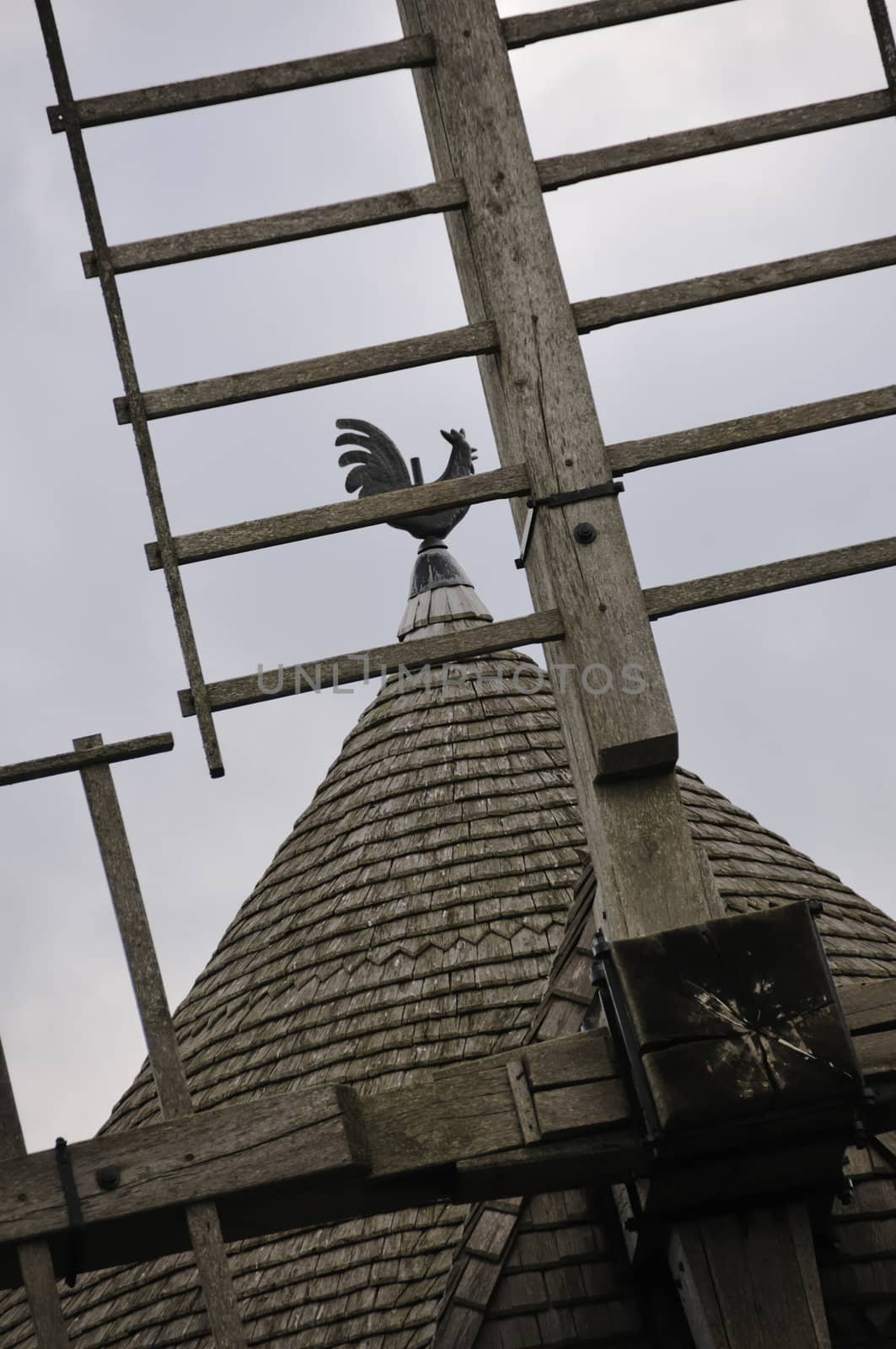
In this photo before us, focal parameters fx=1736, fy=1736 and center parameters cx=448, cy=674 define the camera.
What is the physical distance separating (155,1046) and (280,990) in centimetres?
307

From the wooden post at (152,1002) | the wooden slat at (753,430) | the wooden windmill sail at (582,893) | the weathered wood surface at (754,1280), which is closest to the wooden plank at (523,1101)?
the wooden windmill sail at (582,893)

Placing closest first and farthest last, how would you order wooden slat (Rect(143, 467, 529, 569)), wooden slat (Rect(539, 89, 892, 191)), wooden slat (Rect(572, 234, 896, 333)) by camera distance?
wooden slat (Rect(143, 467, 529, 569)) → wooden slat (Rect(572, 234, 896, 333)) → wooden slat (Rect(539, 89, 892, 191))

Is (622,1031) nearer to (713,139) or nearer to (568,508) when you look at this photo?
(568,508)

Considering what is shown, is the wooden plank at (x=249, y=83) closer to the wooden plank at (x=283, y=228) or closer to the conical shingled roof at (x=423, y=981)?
the wooden plank at (x=283, y=228)

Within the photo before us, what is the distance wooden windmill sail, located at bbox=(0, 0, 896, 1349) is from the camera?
11.8 feet

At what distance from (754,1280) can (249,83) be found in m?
3.15

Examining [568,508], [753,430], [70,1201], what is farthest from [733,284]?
[70,1201]

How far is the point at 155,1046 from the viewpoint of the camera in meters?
3.81

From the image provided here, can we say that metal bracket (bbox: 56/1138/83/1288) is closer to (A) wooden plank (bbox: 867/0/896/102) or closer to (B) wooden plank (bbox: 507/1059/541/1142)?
(B) wooden plank (bbox: 507/1059/541/1142)

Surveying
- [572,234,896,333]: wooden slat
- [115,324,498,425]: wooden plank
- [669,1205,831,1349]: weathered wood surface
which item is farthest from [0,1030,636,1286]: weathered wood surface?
[572,234,896,333]: wooden slat

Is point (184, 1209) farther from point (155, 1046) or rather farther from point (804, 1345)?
point (804, 1345)

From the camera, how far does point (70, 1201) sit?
3.57 metres

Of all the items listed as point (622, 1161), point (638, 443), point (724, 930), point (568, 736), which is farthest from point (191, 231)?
point (622, 1161)

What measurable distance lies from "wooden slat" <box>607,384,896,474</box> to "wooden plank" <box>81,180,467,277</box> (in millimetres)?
792
